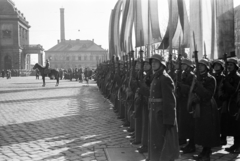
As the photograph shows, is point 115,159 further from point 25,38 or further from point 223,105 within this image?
point 25,38

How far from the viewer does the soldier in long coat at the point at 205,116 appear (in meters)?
5.92

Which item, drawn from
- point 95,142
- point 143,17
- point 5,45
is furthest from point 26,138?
point 5,45

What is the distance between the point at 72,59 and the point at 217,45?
100 metres

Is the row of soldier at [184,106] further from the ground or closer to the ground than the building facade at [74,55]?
closer to the ground

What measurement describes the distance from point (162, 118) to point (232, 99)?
2004 millimetres

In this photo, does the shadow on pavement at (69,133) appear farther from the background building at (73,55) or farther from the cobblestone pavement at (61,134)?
the background building at (73,55)

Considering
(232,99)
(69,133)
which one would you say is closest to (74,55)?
(69,133)

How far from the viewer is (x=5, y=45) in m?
73.9

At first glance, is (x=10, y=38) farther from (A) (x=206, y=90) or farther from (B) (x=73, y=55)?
(A) (x=206, y=90)

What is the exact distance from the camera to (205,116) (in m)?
6.01

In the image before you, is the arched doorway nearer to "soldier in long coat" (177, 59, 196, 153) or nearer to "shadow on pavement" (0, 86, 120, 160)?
"shadow on pavement" (0, 86, 120, 160)

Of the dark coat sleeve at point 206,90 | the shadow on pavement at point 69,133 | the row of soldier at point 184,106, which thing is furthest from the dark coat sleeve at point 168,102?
the shadow on pavement at point 69,133

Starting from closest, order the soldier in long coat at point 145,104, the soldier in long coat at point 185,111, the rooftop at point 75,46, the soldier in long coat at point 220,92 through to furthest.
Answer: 1. the soldier in long coat at point 145,104
2. the soldier in long coat at point 185,111
3. the soldier in long coat at point 220,92
4. the rooftop at point 75,46

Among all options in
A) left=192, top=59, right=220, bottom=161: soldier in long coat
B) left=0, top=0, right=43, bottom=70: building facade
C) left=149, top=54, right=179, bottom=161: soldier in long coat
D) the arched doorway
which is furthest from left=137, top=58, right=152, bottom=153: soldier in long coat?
the arched doorway
